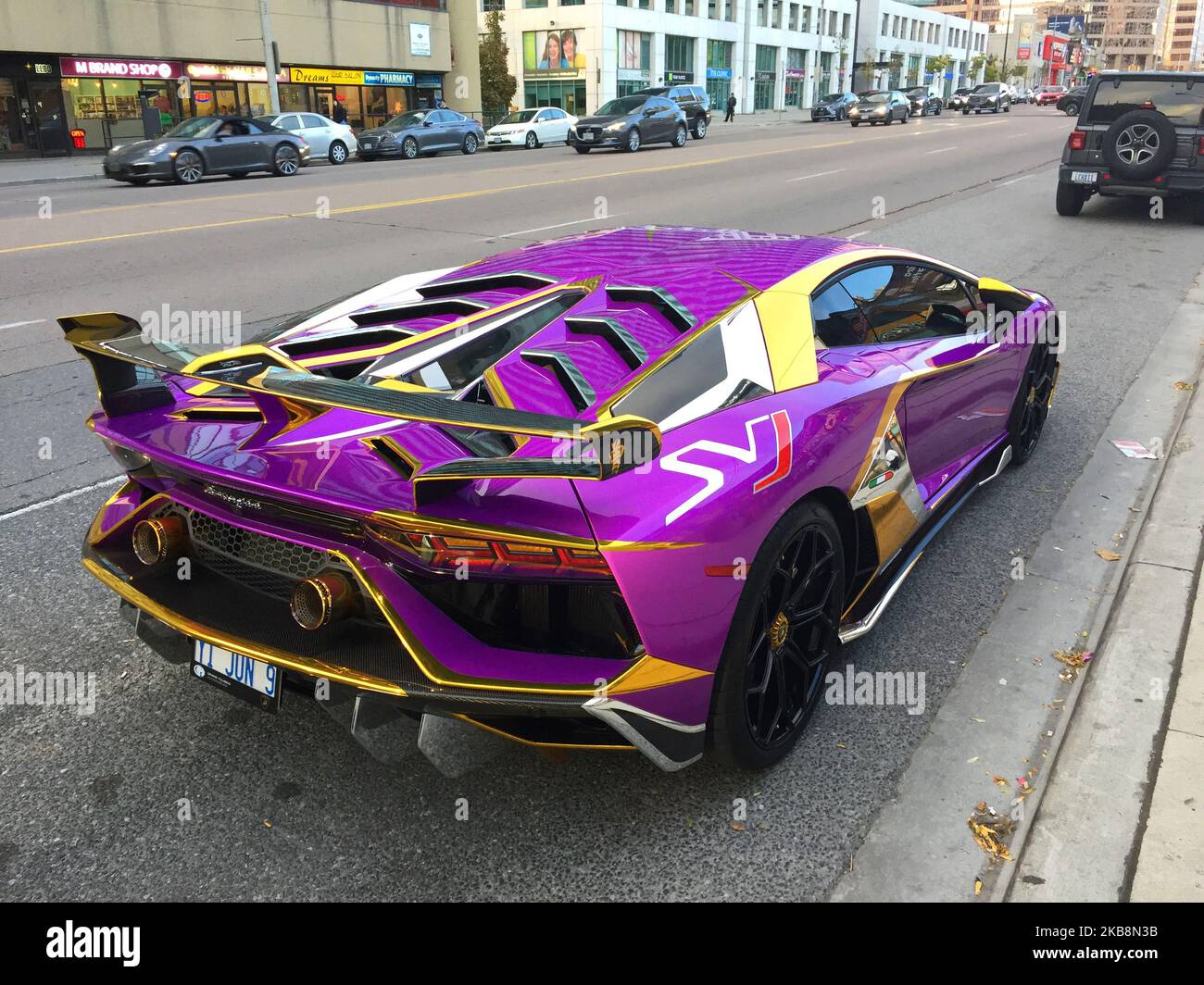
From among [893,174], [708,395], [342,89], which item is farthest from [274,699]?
[342,89]

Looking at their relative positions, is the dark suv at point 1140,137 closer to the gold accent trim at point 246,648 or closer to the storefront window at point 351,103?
the gold accent trim at point 246,648

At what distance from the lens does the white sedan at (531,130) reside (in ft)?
110

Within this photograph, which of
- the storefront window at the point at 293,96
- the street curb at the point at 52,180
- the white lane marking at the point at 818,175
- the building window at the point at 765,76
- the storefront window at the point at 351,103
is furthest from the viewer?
the building window at the point at 765,76

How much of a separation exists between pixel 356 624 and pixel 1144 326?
8.29m

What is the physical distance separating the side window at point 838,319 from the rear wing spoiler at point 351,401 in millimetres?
1249

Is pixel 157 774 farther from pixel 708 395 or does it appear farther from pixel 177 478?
pixel 708 395

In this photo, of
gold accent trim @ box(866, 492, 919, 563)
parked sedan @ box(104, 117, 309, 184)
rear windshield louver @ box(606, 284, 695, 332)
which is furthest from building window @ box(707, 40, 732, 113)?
rear windshield louver @ box(606, 284, 695, 332)

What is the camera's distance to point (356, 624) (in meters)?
2.51

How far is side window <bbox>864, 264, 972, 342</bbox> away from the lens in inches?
151

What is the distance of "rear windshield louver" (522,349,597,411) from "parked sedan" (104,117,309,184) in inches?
814

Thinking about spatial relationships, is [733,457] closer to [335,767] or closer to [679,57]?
[335,767]

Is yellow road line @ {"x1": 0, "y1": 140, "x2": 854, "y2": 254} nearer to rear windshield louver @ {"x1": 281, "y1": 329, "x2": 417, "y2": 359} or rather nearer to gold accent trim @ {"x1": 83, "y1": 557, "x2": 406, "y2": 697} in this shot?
rear windshield louver @ {"x1": 281, "y1": 329, "x2": 417, "y2": 359}

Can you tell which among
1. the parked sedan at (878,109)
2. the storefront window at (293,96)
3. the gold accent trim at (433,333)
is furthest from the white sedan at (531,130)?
the gold accent trim at (433,333)
